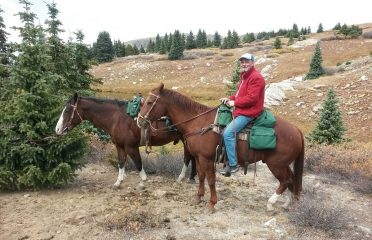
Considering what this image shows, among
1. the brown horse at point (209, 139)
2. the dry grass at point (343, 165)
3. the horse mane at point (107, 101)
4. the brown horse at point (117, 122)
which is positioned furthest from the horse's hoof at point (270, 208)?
the horse mane at point (107, 101)

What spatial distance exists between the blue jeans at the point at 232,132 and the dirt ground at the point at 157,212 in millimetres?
1360

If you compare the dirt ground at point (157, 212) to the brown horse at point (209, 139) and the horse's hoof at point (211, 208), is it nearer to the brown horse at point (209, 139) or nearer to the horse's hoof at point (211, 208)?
the horse's hoof at point (211, 208)

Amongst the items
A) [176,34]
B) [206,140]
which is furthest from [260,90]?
[176,34]

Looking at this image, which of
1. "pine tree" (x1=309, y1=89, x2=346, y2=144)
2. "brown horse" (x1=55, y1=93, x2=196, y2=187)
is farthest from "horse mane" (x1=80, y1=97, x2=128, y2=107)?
"pine tree" (x1=309, y1=89, x2=346, y2=144)

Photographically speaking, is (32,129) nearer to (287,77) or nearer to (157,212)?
(157,212)

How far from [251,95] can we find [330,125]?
39.5ft

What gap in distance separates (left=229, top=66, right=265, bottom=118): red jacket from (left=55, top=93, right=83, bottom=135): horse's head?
4.18m

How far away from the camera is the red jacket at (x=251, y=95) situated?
641cm

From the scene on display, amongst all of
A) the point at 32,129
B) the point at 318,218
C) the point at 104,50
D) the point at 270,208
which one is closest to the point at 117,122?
the point at 32,129

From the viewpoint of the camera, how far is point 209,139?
6.89m

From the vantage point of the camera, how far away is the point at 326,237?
6008 millimetres

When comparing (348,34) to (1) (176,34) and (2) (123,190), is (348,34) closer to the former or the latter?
(1) (176,34)

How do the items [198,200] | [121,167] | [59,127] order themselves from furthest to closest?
[121,167] < [59,127] < [198,200]

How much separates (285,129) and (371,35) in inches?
3363
